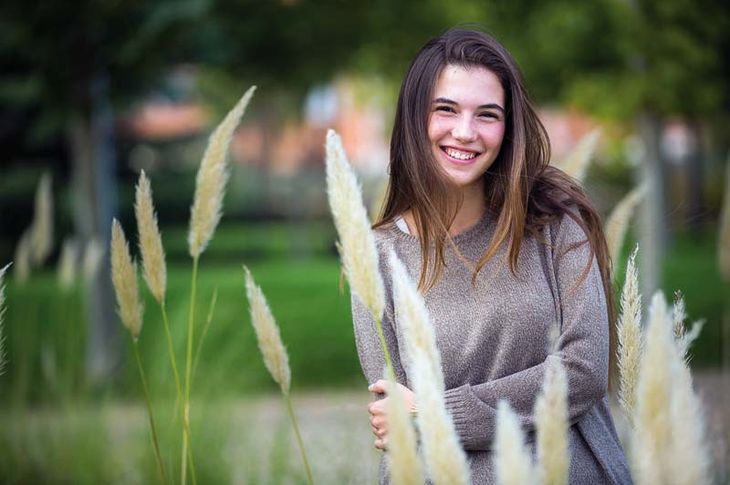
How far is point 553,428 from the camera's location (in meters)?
1.18

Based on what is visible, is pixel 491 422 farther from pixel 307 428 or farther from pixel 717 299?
pixel 717 299

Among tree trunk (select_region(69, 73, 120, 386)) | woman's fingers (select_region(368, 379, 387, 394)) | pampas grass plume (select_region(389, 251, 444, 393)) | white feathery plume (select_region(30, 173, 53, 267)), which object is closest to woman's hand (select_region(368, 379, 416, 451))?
woman's fingers (select_region(368, 379, 387, 394))

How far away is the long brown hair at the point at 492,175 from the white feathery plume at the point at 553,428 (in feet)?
3.23

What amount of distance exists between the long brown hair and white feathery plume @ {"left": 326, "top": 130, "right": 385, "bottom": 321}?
31.5 inches

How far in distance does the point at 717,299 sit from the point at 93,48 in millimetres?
6098

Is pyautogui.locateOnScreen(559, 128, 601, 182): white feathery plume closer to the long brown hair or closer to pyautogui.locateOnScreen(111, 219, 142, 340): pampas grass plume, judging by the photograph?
the long brown hair

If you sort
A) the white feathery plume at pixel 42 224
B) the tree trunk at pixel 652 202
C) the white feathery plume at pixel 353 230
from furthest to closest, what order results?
1. the tree trunk at pixel 652 202
2. the white feathery plume at pixel 42 224
3. the white feathery plume at pixel 353 230

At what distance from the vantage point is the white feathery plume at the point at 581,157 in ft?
9.99

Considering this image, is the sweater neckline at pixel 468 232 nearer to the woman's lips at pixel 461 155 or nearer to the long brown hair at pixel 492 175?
the long brown hair at pixel 492 175

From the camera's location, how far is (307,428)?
6.10 meters

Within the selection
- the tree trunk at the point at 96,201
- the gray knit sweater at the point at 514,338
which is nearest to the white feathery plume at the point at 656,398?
the gray knit sweater at the point at 514,338

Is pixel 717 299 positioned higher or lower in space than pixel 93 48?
lower

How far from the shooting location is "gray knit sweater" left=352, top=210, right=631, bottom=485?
2.09 meters

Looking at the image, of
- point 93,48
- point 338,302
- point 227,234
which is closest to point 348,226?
point 93,48
